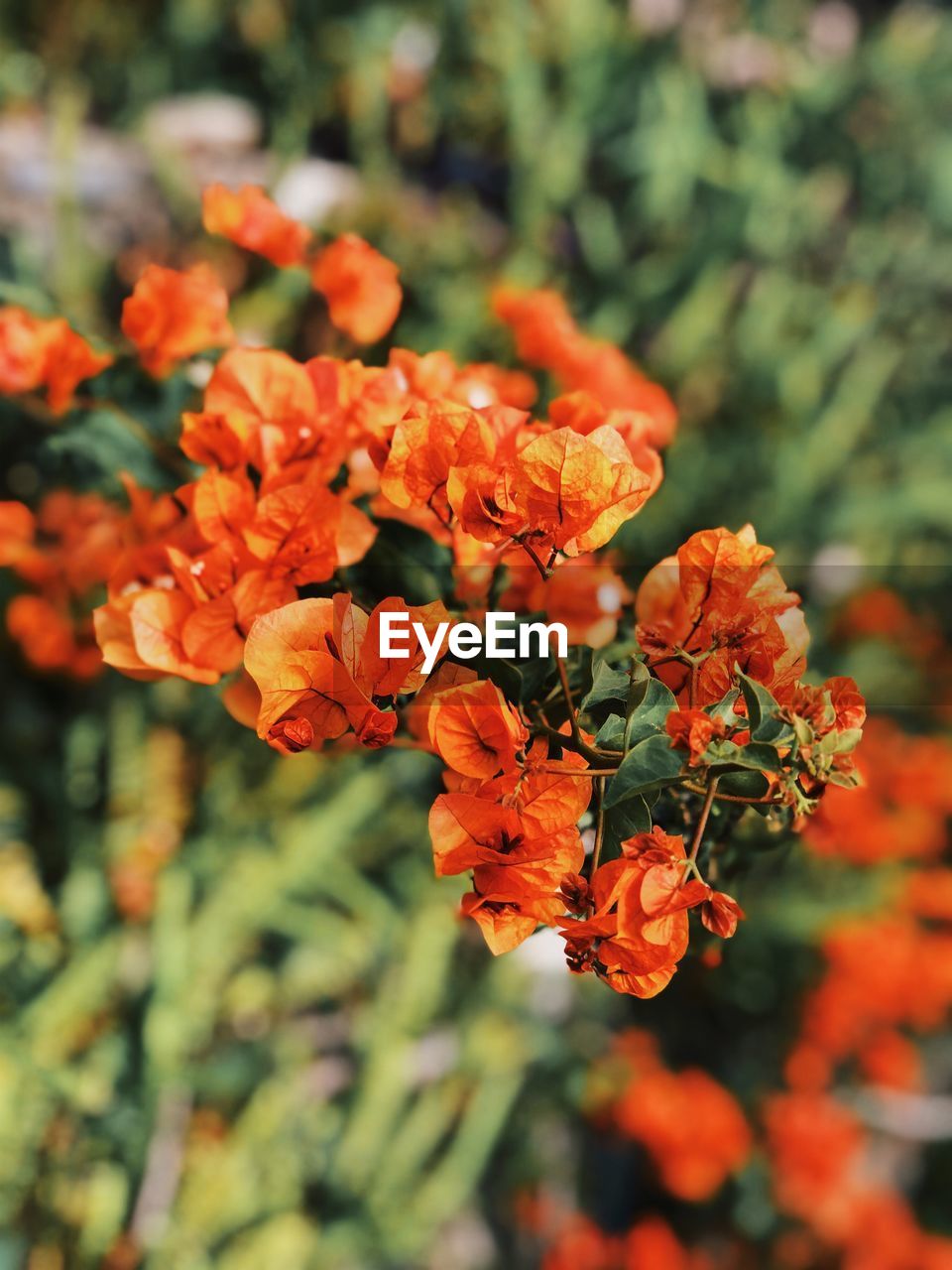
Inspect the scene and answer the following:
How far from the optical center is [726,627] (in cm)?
38

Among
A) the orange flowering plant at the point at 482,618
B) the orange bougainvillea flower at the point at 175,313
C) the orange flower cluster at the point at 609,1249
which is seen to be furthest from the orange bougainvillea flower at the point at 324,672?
the orange flower cluster at the point at 609,1249

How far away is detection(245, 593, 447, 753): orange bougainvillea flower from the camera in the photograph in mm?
350

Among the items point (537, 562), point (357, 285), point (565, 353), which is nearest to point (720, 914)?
point (537, 562)

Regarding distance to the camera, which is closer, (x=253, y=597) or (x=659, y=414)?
(x=253, y=597)

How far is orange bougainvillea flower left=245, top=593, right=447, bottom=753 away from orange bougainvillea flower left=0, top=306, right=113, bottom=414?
333mm

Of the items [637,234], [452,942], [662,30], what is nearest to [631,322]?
[637,234]

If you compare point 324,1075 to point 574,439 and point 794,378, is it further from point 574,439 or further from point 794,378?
point 794,378

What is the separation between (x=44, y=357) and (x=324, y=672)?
370 mm

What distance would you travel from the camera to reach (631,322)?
1.76m

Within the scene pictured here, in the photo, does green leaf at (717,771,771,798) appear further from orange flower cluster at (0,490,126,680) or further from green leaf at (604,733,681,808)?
orange flower cluster at (0,490,126,680)

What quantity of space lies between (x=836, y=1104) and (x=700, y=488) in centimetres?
119

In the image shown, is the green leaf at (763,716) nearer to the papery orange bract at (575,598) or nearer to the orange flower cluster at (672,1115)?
the papery orange bract at (575,598)

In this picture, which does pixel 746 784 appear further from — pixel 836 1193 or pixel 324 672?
pixel 836 1193

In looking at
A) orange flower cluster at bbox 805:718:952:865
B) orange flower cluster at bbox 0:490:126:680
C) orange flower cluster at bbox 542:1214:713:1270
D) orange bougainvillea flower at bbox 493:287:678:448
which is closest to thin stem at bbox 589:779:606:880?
orange bougainvillea flower at bbox 493:287:678:448
